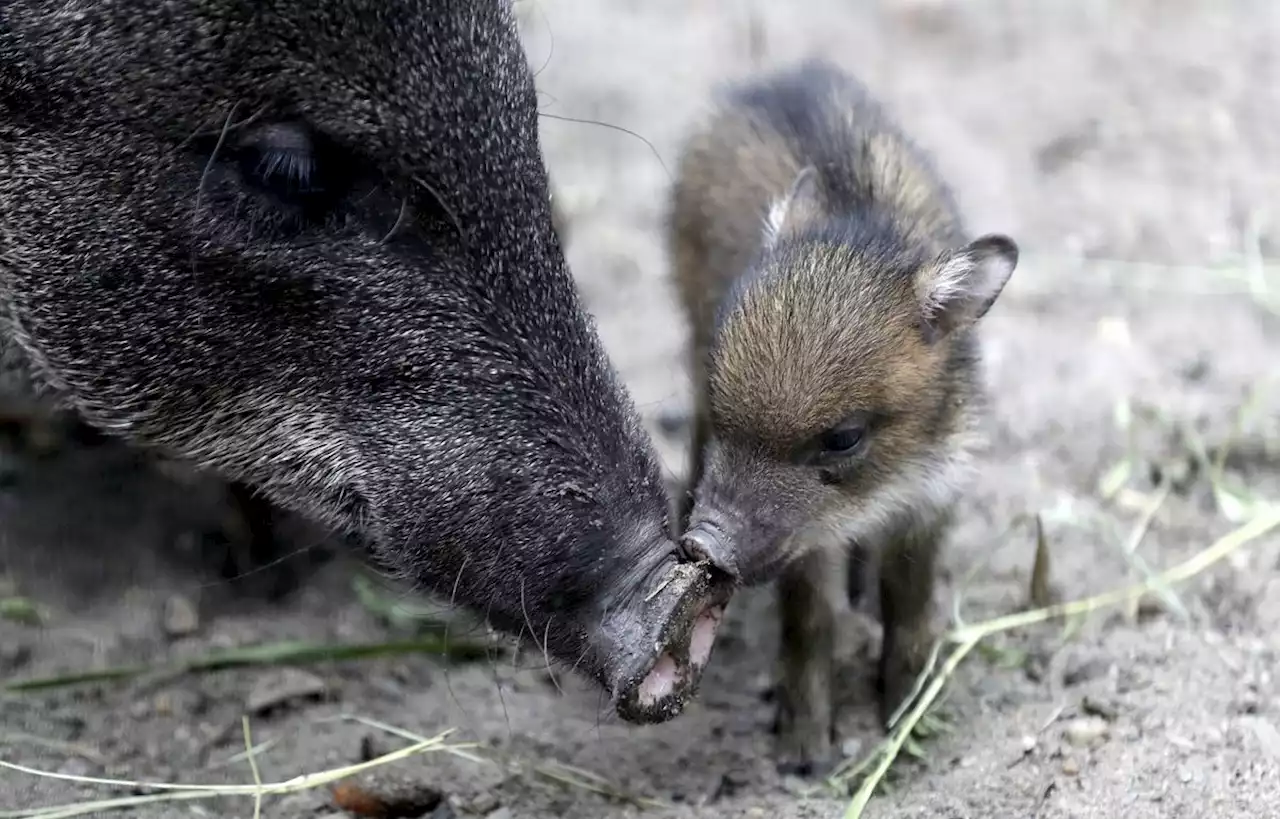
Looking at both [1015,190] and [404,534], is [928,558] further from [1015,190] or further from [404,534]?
[1015,190]

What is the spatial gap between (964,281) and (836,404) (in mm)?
421

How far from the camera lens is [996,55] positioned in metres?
7.21

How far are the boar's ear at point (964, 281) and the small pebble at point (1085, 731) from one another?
901 mm

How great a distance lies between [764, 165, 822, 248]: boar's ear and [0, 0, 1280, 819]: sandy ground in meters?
0.62

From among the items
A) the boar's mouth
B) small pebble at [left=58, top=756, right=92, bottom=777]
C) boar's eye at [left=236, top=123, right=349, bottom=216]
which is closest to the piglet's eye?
the boar's mouth

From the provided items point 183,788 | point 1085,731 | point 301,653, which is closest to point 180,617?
point 301,653

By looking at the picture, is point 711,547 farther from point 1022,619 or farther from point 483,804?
point 1022,619

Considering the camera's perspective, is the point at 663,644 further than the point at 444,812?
No

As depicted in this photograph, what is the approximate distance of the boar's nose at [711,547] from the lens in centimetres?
290

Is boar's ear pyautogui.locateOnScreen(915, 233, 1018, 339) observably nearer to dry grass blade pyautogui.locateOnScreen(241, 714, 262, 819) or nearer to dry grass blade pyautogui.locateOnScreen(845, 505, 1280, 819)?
dry grass blade pyautogui.locateOnScreen(845, 505, 1280, 819)

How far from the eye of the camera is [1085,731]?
3.16 metres

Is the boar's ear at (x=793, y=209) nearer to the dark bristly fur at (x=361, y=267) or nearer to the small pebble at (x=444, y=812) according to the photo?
the dark bristly fur at (x=361, y=267)

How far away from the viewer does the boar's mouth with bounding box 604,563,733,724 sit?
271 centimetres

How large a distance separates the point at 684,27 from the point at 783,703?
5032 mm
